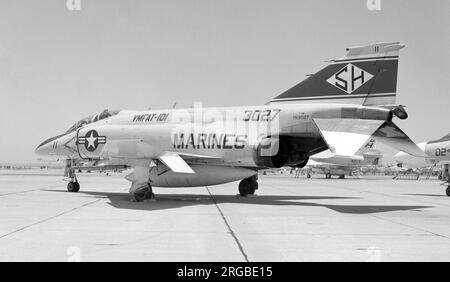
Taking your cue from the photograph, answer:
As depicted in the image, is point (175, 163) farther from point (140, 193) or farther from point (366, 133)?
point (366, 133)

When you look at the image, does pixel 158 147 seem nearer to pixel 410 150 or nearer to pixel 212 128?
pixel 212 128

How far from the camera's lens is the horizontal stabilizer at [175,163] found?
524 inches

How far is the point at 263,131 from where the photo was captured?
14.1m

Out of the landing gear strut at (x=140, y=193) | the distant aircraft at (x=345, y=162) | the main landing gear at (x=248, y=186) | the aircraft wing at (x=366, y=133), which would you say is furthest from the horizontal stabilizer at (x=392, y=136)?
the distant aircraft at (x=345, y=162)

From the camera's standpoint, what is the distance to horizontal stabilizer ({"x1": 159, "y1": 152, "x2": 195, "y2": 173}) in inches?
524

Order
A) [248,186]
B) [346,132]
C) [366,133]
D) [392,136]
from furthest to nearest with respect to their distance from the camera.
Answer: [248,186] < [392,136] < [346,132] < [366,133]

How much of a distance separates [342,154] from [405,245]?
3.74m

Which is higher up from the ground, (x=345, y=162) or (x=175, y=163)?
(x=175, y=163)

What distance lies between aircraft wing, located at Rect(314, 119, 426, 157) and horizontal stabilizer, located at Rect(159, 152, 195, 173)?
4209 mm

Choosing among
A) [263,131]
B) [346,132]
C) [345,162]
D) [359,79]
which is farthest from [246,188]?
[345,162]

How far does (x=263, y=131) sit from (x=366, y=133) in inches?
137

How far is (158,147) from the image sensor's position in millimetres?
14906

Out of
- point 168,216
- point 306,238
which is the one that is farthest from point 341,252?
point 168,216

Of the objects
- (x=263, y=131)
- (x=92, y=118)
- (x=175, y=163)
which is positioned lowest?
(x=175, y=163)
